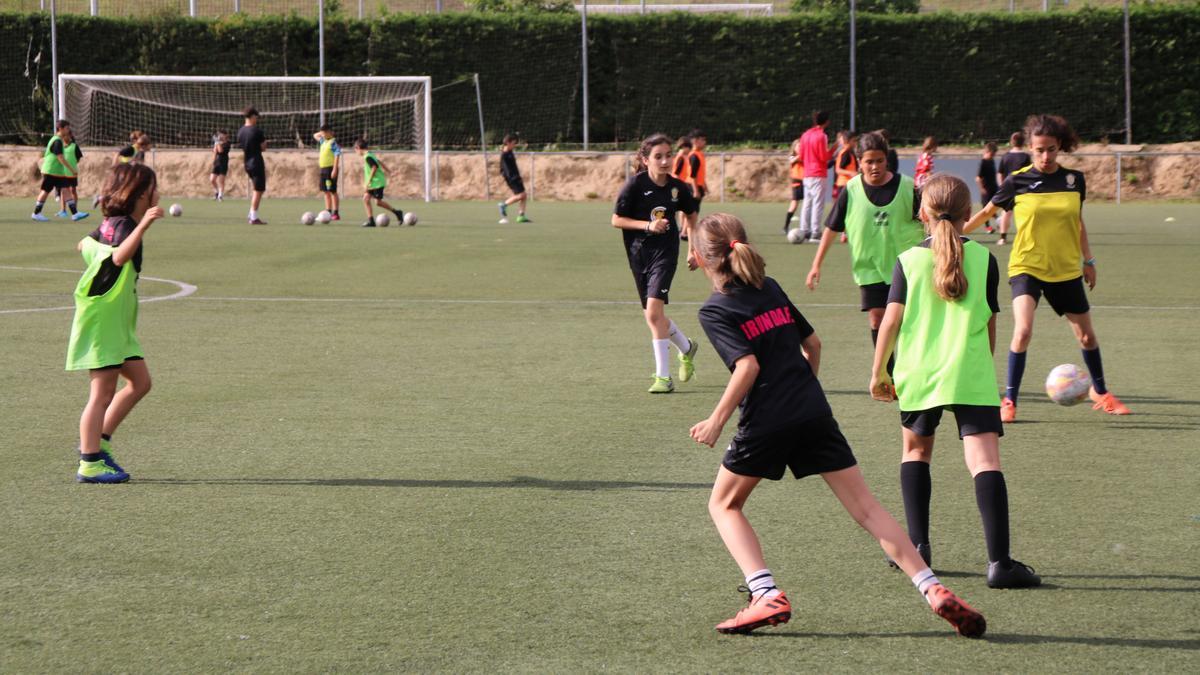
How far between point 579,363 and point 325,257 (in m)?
10.5

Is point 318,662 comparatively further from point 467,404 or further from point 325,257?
point 325,257

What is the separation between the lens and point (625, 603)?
5402mm

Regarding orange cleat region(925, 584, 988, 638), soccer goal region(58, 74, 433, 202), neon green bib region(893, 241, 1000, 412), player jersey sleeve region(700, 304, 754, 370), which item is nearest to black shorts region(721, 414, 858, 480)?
player jersey sleeve region(700, 304, 754, 370)

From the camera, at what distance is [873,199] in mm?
9352

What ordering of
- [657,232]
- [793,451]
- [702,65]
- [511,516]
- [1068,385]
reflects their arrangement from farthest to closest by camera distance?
[702,65] < [657,232] < [1068,385] < [511,516] < [793,451]

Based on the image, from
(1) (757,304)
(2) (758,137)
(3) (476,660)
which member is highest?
(2) (758,137)

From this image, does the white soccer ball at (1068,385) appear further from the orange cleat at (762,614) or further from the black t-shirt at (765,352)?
the orange cleat at (762,614)

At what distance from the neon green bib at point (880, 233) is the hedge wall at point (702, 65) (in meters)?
33.0

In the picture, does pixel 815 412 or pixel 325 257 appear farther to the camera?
pixel 325 257

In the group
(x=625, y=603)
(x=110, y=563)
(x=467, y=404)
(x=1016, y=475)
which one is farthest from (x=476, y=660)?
(x=467, y=404)

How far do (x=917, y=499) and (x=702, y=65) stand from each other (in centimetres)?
3863

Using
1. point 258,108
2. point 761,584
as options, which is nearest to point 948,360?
point 761,584

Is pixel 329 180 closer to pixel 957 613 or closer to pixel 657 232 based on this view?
pixel 657 232

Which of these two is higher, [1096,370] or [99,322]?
[99,322]
